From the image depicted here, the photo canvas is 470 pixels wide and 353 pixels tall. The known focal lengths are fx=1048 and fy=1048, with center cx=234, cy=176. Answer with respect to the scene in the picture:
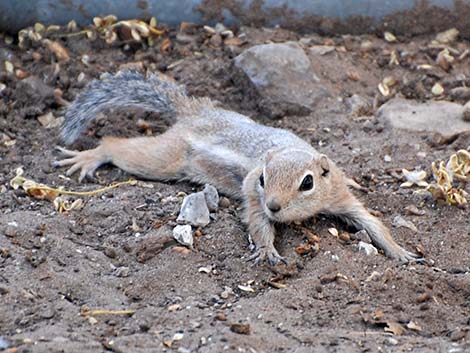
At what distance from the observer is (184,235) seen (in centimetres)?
596

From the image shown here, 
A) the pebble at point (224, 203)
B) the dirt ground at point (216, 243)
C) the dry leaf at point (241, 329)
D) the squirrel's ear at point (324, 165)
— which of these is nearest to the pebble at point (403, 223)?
the dirt ground at point (216, 243)

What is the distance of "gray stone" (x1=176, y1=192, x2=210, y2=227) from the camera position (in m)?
6.15

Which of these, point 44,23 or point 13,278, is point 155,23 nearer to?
point 44,23

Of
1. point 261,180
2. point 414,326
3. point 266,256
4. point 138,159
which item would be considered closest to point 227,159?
point 138,159

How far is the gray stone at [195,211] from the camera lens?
6.15 metres

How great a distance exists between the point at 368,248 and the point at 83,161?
2.33 metres

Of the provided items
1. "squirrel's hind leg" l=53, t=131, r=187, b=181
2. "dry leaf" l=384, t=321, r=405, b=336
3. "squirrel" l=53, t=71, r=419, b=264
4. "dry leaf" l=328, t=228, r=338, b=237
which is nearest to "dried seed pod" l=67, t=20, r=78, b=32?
"squirrel" l=53, t=71, r=419, b=264

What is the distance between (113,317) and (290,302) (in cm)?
90

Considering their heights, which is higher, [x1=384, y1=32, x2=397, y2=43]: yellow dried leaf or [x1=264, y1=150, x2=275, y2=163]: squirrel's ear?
[x1=264, y1=150, x2=275, y2=163]: squirrel's ear

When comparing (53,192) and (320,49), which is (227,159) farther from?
(320,49)

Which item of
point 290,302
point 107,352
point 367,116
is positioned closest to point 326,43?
point 367,116

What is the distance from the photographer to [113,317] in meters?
5.04

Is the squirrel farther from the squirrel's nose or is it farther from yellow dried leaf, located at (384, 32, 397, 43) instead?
yellow dried leaf, located at (384, 32, 397, 43)

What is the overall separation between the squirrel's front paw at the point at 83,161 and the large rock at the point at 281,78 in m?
1.37
